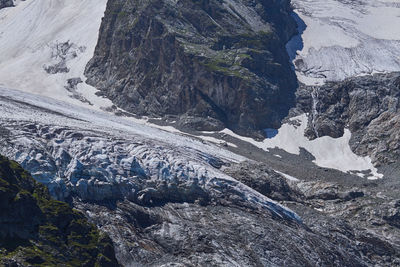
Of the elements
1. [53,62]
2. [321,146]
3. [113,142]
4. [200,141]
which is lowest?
[200,141]

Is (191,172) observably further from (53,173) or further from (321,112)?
(321,112)

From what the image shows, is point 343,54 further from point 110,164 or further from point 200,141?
point 110,164

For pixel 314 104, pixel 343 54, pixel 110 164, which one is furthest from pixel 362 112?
pixel 110 164

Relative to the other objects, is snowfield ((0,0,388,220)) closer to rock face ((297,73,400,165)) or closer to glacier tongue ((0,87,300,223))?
glacier tongue ((0,87,300,223))

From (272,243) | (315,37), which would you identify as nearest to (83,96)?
(315,37)

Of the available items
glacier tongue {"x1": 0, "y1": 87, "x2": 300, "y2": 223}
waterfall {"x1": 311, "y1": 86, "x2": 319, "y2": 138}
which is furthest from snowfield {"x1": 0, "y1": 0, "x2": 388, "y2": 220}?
waterfall {"x1": 311, "y1": 86, "x2": 319, "y2": 138}
